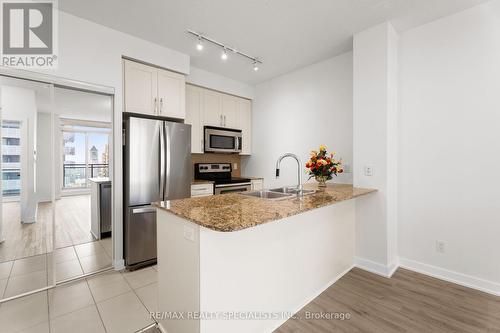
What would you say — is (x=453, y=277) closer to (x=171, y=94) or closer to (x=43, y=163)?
(x=171, y=94)

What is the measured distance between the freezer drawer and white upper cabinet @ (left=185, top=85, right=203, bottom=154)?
1.40m

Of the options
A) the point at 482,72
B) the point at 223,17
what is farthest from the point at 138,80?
the point at 482,72

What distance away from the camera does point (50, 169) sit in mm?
2365

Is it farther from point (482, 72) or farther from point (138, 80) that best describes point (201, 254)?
point (482, 72)

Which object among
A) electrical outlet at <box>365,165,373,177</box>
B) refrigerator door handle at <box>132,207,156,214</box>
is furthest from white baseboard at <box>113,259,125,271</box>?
electrical outlet at <box>365,165,373,177</box>

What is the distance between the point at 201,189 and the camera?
3.49 m

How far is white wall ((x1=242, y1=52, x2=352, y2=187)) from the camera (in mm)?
3209

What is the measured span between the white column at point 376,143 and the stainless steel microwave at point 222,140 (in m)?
2.23

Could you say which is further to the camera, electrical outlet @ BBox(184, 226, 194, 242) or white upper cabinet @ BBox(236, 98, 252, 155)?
white upper cabinet @ BBox(236, 98, 252, 155)

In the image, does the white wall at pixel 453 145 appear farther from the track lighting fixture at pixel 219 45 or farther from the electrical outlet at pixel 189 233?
the electrical outlet at pixel 189 233

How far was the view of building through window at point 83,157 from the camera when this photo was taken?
250 centimetres

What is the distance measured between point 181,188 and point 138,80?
153cm

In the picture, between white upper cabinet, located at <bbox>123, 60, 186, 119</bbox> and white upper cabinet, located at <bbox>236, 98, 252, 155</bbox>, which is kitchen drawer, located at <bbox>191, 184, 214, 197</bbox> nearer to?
white upper cabinet, located at <bbox>123, 60, 186, 119</bbox>

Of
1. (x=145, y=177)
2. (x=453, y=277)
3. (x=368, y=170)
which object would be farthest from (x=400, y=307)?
(x=145, y=177)
